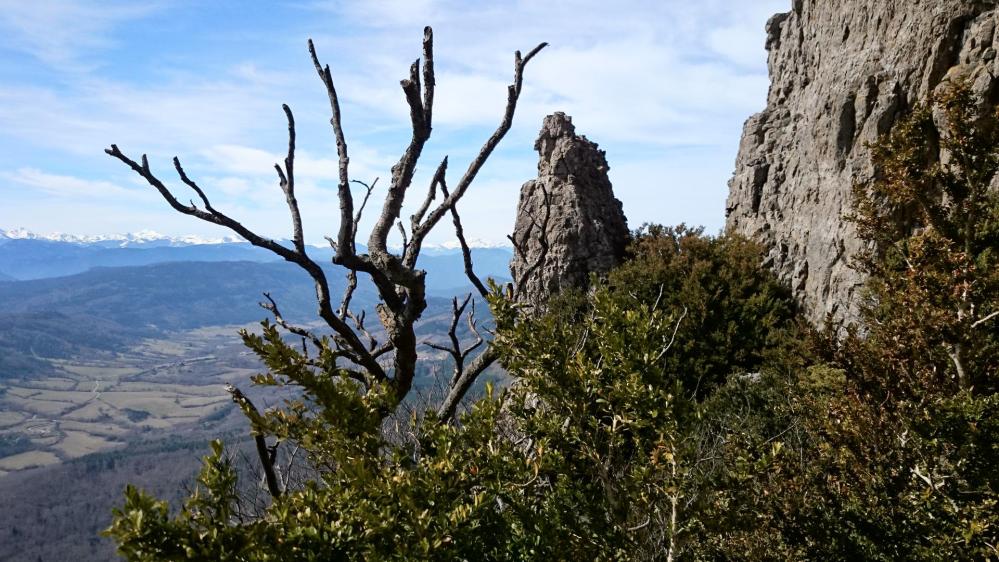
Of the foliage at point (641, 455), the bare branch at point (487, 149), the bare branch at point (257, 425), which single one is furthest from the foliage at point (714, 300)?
the bare branch at point (257, 425)

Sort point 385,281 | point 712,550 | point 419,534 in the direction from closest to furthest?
point 419,534, point 385,281, point 712,550

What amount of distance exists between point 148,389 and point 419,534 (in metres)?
225

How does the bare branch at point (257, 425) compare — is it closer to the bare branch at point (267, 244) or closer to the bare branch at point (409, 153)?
the bare branch at point (267, 244)

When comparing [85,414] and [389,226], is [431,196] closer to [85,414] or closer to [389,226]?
[389,226]

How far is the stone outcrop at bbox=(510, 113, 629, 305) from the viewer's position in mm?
18422

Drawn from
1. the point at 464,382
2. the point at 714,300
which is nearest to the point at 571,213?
the point at 714,300

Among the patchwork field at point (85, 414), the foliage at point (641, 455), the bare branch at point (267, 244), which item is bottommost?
the patchwork field at point (85, 414)

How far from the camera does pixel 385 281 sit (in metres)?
3.64

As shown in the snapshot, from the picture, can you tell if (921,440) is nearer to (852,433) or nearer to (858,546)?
(852,433)

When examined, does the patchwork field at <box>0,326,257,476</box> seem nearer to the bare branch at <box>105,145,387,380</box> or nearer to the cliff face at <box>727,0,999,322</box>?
the cliff face at <box>727,0,999,322</box>

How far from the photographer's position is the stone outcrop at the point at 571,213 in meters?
18.4

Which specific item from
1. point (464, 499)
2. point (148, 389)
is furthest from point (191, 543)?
point (148, 389)

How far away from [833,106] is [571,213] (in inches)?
299

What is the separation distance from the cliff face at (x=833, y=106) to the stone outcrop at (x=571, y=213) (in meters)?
3.94
